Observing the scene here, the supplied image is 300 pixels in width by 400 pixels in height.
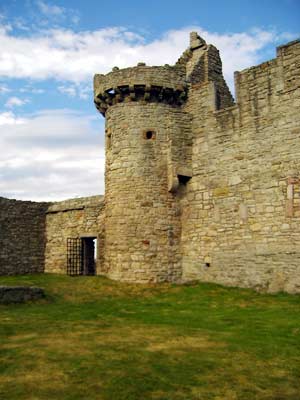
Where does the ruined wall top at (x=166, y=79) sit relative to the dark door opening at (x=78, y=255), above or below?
above

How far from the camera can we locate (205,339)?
7637mm

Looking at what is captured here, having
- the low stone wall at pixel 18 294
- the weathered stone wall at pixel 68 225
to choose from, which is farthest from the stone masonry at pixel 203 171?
the low stone wall at pixel 18 294

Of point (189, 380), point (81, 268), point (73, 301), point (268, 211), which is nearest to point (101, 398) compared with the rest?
point (189, 380)

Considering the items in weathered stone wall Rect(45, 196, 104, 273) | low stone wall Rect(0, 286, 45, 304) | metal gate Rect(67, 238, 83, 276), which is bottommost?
low stone wall Rect(0, 286, 45, 304)

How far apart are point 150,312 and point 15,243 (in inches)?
418

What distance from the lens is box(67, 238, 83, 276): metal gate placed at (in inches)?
763

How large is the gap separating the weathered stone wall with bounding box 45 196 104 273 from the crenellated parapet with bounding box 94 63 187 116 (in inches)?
182

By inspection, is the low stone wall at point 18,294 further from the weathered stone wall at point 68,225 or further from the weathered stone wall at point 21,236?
the weathered stone wall at point 21,236

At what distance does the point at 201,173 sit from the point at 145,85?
3.71 m

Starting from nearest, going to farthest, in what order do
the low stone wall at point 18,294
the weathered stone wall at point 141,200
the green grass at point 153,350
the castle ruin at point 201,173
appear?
the green grass at point 153,350 → the low stone wall at point 18,294 → the castle ruin at point 201,173 → the weathered stone wall at point 141,200

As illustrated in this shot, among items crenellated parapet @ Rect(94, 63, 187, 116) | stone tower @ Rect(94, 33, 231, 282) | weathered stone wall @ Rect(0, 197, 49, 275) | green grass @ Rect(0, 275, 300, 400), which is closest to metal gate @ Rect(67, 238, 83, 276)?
weathered stone wall @ Rect(0, 197, 49, 275)

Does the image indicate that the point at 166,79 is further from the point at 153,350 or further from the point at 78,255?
the point at 153,350

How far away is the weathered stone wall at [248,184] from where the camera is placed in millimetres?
13117

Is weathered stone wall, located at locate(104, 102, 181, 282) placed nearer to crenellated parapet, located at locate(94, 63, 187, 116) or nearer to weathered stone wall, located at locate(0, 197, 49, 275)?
crenellated parapet, located at locate(94, 63, 187, 116)
